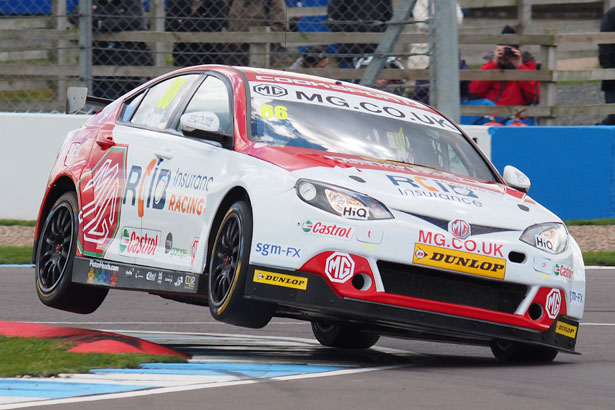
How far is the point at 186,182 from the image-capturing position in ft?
23.2

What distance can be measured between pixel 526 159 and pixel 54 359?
881 centimetres

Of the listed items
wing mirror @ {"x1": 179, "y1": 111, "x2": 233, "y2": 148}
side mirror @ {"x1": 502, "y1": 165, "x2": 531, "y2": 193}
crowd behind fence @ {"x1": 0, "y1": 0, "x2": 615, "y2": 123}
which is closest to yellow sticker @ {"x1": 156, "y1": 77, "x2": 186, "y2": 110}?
wing mirror @ {"x1": 179, "y1": 111, "x2": 233, "y2": 148}

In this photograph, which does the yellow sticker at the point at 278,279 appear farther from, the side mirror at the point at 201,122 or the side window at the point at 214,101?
the side window at the point at 214,101

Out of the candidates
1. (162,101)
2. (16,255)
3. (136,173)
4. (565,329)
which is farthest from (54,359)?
(16,255)

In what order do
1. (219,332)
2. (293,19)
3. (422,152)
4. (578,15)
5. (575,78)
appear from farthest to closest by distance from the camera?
(578,15) → (575,78) → (293,19) → (219,332) → (422,152)

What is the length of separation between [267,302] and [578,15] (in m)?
18.4

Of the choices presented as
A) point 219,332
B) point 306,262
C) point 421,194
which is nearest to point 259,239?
point 306,262

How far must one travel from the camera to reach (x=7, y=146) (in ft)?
46.2

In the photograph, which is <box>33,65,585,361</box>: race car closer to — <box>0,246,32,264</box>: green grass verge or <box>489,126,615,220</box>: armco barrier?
<box>0,246,32,264</box>: green grass verge

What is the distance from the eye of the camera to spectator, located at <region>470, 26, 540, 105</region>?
1529 cm

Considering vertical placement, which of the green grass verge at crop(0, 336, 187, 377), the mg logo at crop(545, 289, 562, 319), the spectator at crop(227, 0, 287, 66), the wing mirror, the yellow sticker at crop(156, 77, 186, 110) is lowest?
the green grass verge at crop(0, 336, 187, 377)

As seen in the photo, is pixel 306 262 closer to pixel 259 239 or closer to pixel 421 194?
pixel 259 239

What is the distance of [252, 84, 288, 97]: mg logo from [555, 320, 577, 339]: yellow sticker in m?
2.00

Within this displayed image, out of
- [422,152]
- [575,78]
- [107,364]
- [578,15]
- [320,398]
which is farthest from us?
[578,15]
